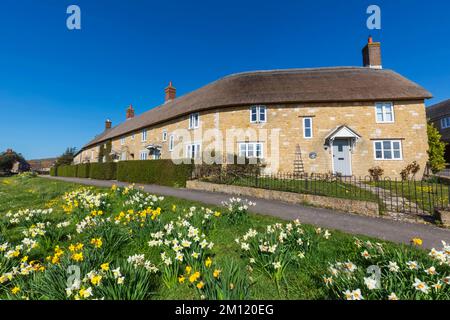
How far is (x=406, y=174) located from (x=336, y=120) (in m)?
6.50

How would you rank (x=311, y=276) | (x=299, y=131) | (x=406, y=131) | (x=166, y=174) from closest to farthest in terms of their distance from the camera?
(x=311, y=276), (x=166, y=174), (x=406, y=131), (x=299, y=131)

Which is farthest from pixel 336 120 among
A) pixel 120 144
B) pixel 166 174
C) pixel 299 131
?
pixel 120 144

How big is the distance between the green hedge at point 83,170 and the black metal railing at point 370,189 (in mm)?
18414

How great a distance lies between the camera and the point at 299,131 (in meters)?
17.4

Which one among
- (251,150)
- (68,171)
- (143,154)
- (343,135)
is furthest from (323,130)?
(68,171)

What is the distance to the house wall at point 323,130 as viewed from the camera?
52.2 ft

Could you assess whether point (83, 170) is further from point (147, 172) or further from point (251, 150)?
point (251, 150)

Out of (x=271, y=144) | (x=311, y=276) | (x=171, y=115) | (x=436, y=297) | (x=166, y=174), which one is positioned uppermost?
(x=171, y=115)

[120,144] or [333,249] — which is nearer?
[333,249]

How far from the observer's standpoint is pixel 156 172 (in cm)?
1484

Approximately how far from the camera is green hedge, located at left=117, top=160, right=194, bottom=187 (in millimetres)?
13141

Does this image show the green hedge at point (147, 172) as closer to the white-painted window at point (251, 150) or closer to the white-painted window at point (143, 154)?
the white-painted window at point (143, 154)

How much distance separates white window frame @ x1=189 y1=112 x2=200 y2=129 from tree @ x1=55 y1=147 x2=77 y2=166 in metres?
45.8

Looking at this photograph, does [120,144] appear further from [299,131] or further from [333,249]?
[333,249]
